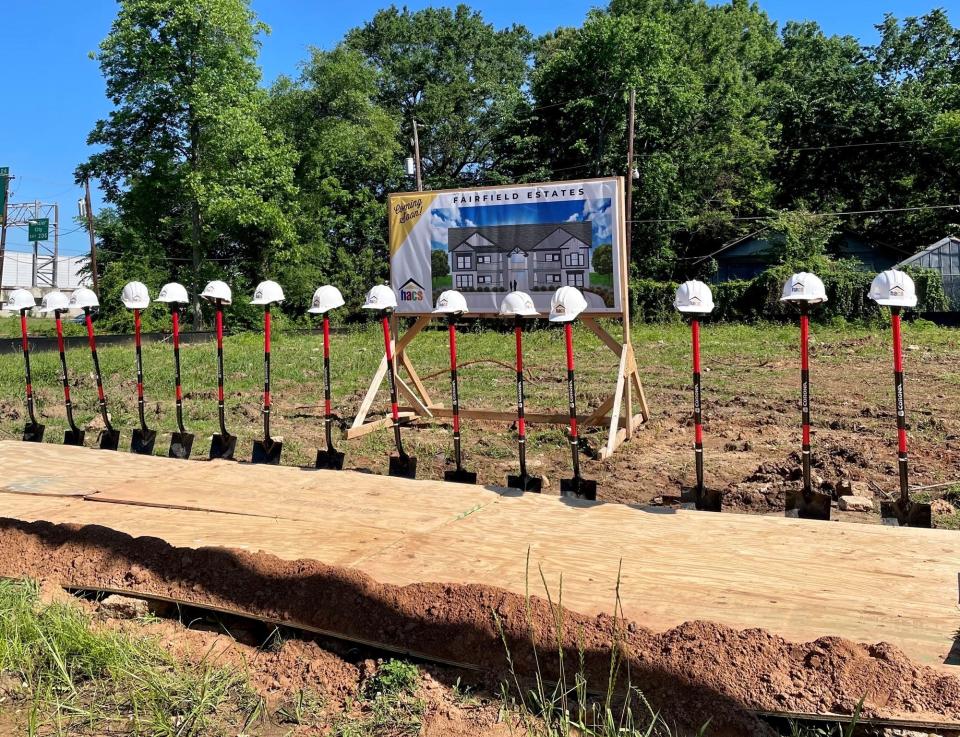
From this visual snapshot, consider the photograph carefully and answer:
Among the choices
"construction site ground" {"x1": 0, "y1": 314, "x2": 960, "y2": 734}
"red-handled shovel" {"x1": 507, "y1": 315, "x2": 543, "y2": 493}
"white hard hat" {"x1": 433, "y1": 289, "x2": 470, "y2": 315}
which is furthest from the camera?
"white hard hat" {"x1": 433, "y1": 289, "x2": 470, "y2": 315}

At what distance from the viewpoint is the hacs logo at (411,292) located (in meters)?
10.6

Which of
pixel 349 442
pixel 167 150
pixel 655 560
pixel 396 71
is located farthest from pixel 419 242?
pixel 396 71

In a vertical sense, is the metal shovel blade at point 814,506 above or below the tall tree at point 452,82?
below

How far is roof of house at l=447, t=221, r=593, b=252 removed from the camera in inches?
378

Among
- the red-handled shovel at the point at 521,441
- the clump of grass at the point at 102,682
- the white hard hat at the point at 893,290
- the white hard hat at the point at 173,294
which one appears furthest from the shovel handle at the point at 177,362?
the white hard hat at the point at 893,290

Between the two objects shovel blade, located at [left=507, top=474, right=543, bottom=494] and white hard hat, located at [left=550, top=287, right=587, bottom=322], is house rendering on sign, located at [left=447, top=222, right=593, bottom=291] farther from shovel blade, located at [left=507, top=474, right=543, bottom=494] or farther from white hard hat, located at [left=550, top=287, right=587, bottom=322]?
shovel blade, located at [left=507, top=474, right=543, bottom=494]

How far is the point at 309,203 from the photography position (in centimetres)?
3991

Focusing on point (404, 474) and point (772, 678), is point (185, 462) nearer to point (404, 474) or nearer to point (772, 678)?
point (404, 474)

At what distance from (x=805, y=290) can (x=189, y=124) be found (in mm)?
32488

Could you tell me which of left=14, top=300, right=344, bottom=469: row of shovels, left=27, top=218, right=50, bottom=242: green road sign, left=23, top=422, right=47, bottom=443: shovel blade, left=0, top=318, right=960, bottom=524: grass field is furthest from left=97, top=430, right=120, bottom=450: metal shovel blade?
left=27, top=218, right=50, bottom=242: green road sign

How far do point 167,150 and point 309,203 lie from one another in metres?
7.24

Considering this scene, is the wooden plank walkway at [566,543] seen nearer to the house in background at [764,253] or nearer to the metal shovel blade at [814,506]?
the metal shovel blade at [814,506]

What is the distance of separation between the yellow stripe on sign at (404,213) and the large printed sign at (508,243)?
0.04ft

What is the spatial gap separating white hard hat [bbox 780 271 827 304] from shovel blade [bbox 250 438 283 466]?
466cm
